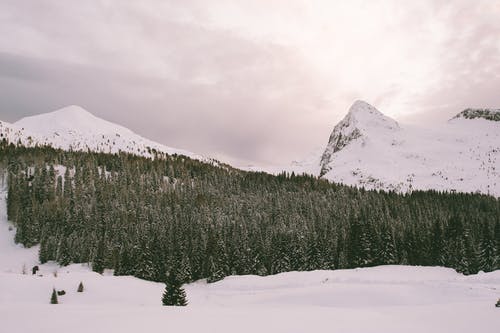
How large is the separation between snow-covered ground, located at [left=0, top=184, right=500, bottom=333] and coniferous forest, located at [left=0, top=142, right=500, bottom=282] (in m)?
6.50

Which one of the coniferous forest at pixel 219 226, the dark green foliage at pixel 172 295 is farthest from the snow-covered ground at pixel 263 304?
the coniferous forest at pixel 219 226

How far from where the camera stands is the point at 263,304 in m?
42.0

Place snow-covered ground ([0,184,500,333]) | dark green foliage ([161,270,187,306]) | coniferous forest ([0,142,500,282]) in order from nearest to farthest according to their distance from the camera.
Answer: snow-covered ground ([0,184,500,333])
dark green foliage ([161,270,187,306])
coniferous forest ([0,142,500,282])

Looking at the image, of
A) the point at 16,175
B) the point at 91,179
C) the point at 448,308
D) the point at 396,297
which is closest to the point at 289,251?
the point at 396,297

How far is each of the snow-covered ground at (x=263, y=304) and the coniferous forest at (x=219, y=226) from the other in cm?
650

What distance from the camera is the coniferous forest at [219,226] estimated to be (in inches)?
3147

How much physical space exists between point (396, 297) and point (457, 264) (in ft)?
122

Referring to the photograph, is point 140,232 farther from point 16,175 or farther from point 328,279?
point 16,175

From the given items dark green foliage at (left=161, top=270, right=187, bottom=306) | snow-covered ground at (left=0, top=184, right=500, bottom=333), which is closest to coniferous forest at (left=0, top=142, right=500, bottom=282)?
snow-covered ground at (left=0, top=184, right=500, bottom=333)

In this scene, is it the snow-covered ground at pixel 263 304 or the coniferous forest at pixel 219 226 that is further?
the coniferous forest at pixel 219 226

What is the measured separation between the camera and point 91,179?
5226 inches

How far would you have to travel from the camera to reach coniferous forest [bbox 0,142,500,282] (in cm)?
7994

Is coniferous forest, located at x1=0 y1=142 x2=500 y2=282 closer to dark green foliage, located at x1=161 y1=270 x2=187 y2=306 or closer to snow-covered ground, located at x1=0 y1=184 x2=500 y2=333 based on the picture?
snow-covered ground, located at x1=0 y1=184 x2=500 y2=333

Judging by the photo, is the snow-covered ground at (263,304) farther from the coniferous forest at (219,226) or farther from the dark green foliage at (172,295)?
the coniferous forest at (219,226)
